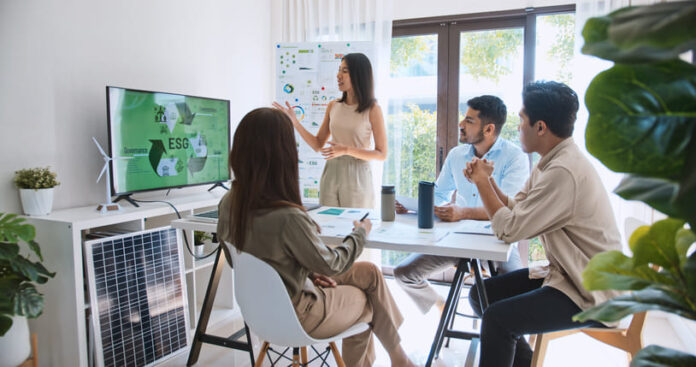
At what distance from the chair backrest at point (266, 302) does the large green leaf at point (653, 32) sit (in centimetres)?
121

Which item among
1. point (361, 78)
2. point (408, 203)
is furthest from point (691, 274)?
point (361, 78)

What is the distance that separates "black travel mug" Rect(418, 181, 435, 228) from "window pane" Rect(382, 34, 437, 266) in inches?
75.7

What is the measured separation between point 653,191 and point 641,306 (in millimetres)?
146

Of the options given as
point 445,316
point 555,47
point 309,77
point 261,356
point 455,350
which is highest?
point 555,47

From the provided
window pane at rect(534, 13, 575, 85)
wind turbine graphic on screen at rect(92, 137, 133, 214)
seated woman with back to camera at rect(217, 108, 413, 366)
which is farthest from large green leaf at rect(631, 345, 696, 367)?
window pane at rect(534, 13, 575, 85)

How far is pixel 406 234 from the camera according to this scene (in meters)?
1.87

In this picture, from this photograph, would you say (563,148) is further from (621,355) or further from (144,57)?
(144,57)

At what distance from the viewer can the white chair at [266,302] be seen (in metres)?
1.46

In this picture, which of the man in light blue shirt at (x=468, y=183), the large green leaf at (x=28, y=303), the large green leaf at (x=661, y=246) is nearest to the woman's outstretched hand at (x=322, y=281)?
the man in light blue shirt at (x=468, y=183)

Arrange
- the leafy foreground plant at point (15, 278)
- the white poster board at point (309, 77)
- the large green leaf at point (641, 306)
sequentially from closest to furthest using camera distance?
the large green leaf at point (641, 306) → the leafy foreground plant at point (15, 278) → the white poster board at point (309, 77)

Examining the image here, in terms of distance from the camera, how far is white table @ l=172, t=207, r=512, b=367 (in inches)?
65.3

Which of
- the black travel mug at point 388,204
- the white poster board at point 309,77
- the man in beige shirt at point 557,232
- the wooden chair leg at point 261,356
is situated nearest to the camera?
the man in beige shirt at point 557,232

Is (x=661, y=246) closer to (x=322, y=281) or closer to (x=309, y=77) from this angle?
(x=322, y=281)

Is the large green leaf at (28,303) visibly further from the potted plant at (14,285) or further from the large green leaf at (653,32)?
the large green leaf at (653,32)
